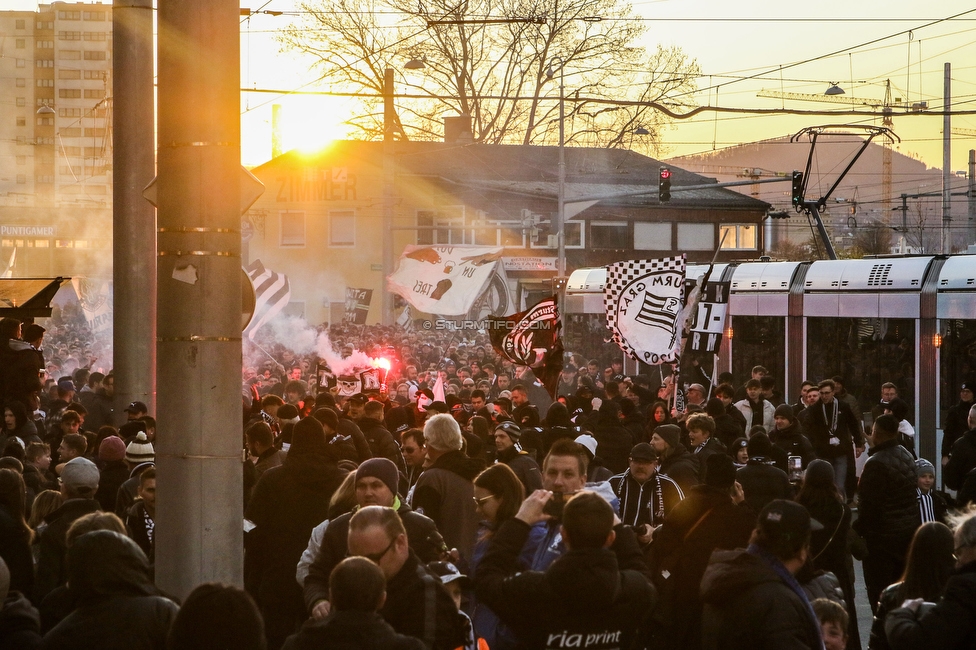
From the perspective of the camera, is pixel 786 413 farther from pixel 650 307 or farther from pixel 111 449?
pixel 111 449

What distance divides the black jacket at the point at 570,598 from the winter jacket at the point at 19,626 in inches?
61.8

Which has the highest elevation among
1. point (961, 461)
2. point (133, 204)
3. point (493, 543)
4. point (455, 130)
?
point (455, 130)

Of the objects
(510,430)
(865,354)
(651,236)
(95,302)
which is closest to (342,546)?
(510,430)

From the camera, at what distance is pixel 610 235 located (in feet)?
186

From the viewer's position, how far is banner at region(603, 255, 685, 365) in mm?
16250

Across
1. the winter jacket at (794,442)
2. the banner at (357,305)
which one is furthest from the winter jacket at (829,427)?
the banner at (357,305)

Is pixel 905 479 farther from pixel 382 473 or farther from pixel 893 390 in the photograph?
pixel 893 390

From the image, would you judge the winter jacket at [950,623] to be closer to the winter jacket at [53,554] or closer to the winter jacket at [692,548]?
the winter jacket at [692,548]

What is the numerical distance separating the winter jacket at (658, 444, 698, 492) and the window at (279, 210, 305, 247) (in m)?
45.2

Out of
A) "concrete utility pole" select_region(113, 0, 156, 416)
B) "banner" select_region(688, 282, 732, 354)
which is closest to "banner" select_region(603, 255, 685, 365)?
"banner" select_region(688, 282, 732, 354)

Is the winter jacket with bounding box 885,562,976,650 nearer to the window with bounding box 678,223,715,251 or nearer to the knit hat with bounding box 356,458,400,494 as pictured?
the knit hat with bounding box 356,458,400,494

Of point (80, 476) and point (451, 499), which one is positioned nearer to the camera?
point (80, 476)

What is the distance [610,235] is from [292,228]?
48.0ft

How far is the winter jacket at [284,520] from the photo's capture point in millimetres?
6488
